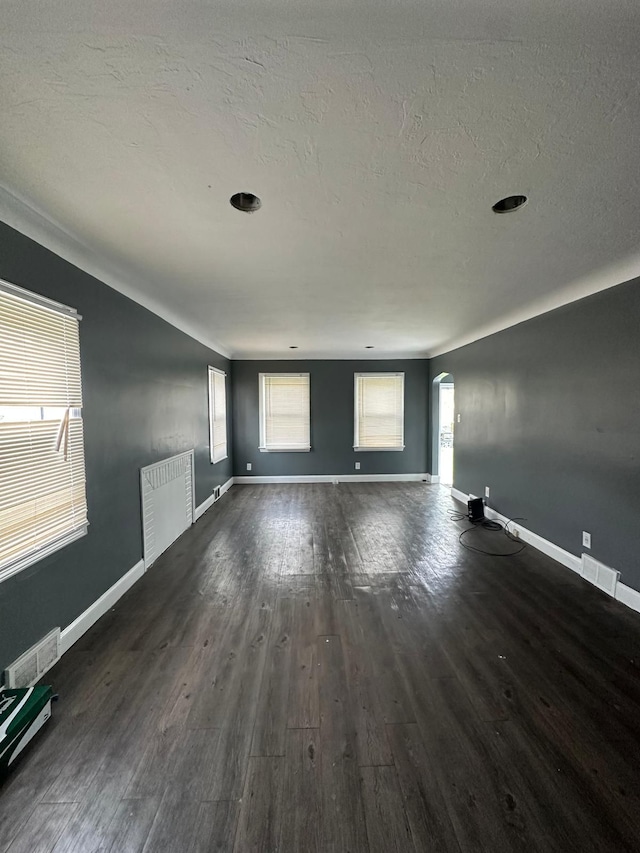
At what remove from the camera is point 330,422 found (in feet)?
21.0

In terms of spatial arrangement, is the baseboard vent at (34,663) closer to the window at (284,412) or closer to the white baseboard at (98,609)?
the white baseboard at (98,609)

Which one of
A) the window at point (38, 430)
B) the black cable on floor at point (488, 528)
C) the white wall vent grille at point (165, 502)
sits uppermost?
the window at point (38, 430)

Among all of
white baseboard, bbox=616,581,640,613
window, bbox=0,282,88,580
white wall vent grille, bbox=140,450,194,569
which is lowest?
white baseboard, bbox=616,581,640,613

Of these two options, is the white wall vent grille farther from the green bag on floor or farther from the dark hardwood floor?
the green bag on floor

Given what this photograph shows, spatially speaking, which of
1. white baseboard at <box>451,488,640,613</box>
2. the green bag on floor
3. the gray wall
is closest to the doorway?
the gray wall

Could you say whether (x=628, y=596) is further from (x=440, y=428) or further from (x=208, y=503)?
(x=208, y=503)

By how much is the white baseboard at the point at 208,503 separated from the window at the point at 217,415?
529mm

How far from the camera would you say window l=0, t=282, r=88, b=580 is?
1559mm

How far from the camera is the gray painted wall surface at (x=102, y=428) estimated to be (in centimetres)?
166

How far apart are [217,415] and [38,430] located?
361 cm

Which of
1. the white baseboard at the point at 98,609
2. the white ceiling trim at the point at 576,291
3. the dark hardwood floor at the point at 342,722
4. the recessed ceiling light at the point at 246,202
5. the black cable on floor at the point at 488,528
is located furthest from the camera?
the black cable on floor at the point at 488,528

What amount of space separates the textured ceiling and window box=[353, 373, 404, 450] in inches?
160

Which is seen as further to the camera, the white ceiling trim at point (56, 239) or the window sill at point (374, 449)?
Result: the window sill at point (374, 449)

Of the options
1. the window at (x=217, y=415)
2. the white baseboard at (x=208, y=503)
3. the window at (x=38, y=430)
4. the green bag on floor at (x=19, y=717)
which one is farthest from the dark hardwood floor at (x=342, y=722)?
the window at (x=217, y=415)
